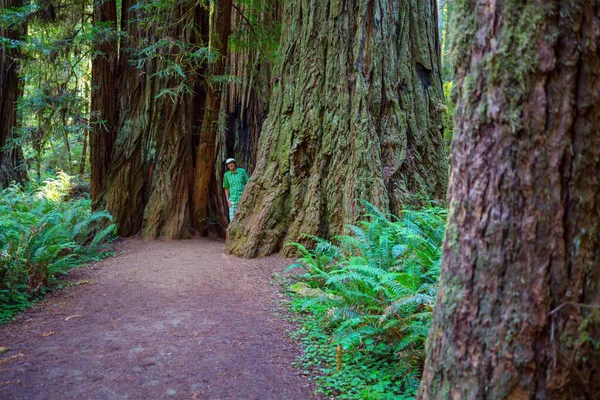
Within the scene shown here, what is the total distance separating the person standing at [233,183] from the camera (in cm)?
898

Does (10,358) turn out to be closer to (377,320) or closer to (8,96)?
(377,320)

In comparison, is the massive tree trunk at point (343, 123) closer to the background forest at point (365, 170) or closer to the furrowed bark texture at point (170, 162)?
the background forest at point (365, 170)

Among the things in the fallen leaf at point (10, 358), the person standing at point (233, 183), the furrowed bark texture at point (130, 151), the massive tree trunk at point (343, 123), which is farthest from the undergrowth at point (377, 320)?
the furrowed bark texture at point (130, 151)

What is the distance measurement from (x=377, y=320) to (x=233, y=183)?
5.84 metres

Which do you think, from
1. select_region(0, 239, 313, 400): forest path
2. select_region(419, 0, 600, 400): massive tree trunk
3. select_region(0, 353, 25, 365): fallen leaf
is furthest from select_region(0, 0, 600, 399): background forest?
select_region(0, 353, 25, 365): fallen leaf

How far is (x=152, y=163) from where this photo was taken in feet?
30.3

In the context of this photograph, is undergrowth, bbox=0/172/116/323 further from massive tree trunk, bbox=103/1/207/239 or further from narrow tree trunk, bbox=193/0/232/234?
narrow tree trunk, bbox=193/0/232/234

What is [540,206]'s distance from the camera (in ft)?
5.82

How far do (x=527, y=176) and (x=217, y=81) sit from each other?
7965 mm

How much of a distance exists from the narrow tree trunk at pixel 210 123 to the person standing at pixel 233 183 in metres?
0.56

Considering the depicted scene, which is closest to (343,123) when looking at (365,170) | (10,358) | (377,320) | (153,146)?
(365,170)


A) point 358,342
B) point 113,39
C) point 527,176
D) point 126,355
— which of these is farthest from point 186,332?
point 113,39

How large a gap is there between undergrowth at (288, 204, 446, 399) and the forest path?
284 millimetres

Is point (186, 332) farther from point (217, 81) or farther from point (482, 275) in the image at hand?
point (217, 81)
